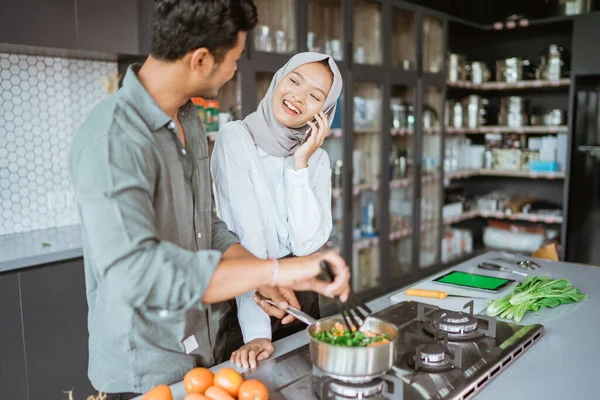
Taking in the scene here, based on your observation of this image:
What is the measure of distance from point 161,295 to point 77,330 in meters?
1.83

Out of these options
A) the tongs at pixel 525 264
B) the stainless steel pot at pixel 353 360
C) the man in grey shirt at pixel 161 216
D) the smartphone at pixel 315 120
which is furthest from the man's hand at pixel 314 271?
the tongs at pixel 525 264

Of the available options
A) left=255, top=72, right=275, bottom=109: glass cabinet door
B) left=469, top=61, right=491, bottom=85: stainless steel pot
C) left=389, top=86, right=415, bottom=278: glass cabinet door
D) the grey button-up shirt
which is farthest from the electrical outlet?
left=469, top=61, right=491, bottom=85: stainless steel pot

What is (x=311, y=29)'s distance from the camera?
158 inches

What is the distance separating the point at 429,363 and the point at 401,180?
3467mm

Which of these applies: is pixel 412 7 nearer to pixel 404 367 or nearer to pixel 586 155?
pixel 586 155

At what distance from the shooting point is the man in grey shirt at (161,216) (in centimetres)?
103

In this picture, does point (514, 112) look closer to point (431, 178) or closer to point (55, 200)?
point (431, 178)

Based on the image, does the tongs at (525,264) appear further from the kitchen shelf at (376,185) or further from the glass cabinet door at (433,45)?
the glass cabinet door at (433,45)

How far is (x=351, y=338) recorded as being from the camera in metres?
1.23

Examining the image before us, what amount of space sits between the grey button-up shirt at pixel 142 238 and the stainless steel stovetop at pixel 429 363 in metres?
0.26

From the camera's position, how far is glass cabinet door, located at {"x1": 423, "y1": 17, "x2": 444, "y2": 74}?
16.4ft

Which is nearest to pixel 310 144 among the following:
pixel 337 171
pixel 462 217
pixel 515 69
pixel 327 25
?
pixel 337 171

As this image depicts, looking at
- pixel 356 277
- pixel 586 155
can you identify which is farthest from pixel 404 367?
pixel 586 155

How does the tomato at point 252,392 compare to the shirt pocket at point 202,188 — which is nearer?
the tomato at point 252,392
